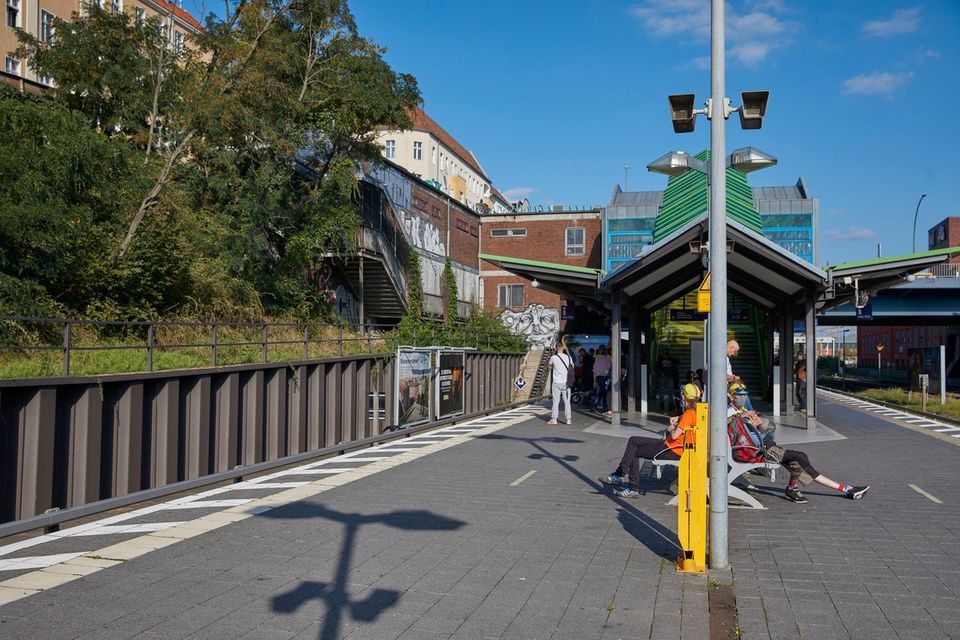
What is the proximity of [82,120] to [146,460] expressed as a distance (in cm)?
918

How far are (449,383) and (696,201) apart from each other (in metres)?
22.6

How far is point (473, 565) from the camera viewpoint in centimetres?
719

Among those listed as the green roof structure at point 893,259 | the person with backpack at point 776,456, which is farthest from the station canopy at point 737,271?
the person with backpack at point 776,456

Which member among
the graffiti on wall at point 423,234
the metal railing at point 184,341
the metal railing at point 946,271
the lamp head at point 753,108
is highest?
the graffiti on wall at point 423,234

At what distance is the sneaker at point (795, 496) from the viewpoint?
10.2m

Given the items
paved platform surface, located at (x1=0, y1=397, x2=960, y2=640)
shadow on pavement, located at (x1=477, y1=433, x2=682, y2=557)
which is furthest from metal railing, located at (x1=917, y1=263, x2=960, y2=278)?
shadow on pavement, located at (x1=477, y1=433, x2=682, y2=557)

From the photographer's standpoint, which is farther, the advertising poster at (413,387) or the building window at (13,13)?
the building window at (13,13)

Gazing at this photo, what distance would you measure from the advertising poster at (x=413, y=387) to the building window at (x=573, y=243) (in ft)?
119

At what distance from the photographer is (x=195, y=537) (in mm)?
8094

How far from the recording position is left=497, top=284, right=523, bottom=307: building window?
5494 centimetres

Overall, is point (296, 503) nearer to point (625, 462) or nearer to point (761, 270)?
point (625, 462)

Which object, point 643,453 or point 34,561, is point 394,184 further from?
point 34,561

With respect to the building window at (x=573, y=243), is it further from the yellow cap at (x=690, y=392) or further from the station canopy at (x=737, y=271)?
the yellow cap at (x=690, y=392)

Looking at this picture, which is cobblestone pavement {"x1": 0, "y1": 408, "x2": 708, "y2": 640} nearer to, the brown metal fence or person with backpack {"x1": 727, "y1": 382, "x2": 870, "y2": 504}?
person with backpack {"x1": 727, "y1": 382, "x2": 870, "y2": 504}
